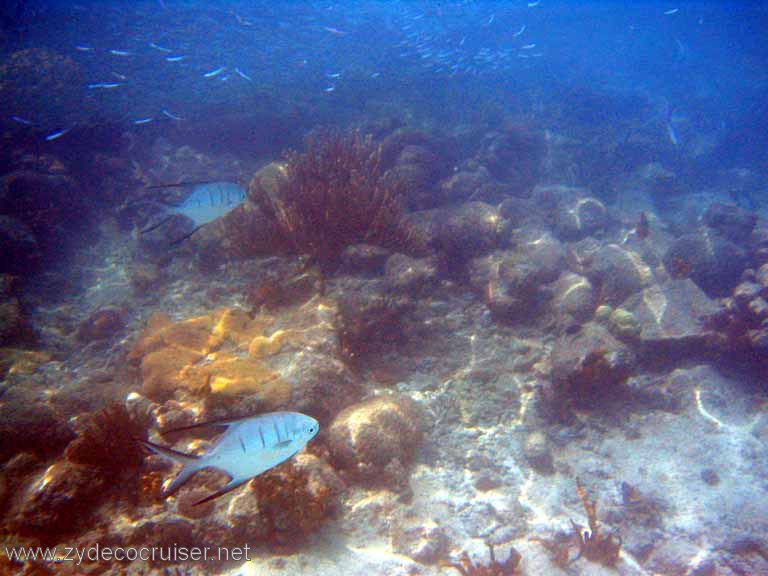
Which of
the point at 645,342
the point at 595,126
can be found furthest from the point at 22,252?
the point at 595,126

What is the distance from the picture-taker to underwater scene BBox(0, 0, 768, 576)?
332 centimetres

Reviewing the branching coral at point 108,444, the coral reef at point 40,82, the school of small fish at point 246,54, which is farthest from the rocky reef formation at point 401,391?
the school of small fish at point 246,54

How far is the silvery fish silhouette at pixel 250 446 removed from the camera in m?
1.78

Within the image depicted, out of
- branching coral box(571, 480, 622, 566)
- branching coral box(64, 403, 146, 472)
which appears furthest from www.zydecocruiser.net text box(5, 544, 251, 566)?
branching coral box(571, 480, 622, 566)

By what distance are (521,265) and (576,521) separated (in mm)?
3887

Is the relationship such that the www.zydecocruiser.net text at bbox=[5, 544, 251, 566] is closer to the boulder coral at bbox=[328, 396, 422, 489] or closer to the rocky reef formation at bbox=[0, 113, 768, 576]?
the rocky reef formation at bbox=[0, 113, 768, 576]

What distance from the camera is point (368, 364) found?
5.39 metres

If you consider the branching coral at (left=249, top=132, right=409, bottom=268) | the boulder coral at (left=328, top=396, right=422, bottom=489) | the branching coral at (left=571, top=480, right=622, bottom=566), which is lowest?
the branching coral at (left=571, top=480, right=622, bottom=566)

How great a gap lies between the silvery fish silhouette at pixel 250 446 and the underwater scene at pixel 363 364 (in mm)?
16

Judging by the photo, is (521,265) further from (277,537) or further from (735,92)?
(735,92)

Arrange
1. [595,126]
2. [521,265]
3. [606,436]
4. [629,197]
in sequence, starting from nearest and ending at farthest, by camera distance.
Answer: [606,436] < [521,265] < [629,197] < [595,126]

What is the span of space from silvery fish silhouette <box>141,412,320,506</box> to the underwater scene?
2cm

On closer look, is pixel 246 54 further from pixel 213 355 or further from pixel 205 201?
pixel 205 201

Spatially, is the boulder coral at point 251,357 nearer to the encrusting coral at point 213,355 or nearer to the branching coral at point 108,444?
the encrusting coral at point 213,355
